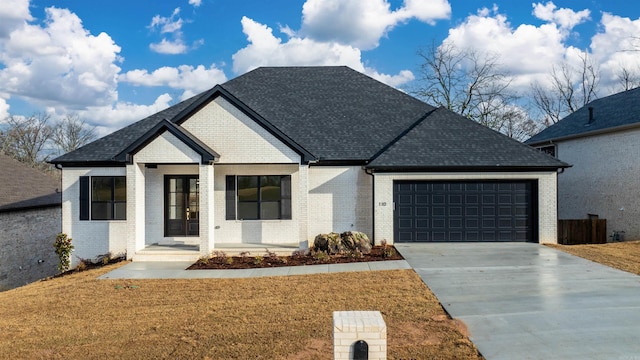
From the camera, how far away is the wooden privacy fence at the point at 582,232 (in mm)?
16594

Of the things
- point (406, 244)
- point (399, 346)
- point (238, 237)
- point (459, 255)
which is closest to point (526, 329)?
point (399, 346)

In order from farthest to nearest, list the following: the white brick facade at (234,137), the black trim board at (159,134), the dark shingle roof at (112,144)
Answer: the dark shingle roof at (112,144)
the white brick facade at (234,137)
the black trim board at (159,134)

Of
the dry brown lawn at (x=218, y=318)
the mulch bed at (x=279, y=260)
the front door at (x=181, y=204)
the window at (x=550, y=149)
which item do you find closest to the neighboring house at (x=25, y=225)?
the front door at (x=181, y=204)

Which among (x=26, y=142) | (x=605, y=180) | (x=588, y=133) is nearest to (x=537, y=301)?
(x=605, y=180)

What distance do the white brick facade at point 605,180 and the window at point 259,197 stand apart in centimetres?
1449

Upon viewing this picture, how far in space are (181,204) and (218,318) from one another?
8557mm

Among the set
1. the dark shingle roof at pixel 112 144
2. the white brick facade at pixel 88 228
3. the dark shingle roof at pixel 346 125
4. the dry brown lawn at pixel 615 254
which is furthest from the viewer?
the dark shingle roof at pixel 346 125

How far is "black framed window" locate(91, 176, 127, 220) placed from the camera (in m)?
14.2

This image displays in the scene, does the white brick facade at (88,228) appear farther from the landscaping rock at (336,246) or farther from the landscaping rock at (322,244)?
the landscaping rock at (336,246)

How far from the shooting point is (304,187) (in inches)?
531

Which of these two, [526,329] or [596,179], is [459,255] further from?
[596,179]

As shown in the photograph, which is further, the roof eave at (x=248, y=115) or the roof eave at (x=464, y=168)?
the roof eave at (x=464, y=168)

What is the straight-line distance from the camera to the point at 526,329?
6.43 meters

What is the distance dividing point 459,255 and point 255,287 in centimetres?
677
